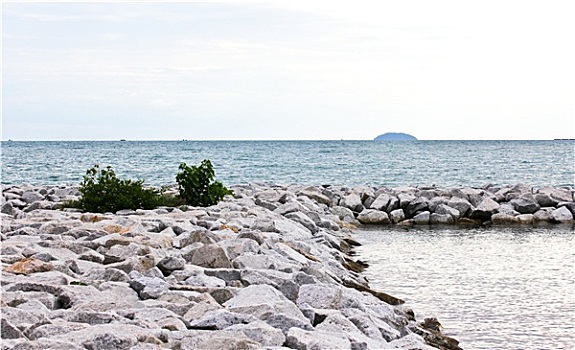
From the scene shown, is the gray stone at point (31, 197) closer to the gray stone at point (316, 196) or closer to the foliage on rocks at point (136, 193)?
the foliage on rocks at point (136, 193)

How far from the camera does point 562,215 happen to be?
15461 mm

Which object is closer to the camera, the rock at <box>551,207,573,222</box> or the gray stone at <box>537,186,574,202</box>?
the rock at <box>551,207,573,222</box>

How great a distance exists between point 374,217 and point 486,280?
6514 millimetres

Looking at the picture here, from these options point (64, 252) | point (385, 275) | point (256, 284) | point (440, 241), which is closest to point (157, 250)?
point (64, 252)

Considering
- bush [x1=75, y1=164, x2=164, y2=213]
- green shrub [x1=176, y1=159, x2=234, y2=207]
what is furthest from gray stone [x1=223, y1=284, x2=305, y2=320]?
green shrub [x1=176, y1=159, x2=234, y2=207]

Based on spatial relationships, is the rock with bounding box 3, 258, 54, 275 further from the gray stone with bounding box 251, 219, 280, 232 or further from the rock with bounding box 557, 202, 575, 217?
the rock with bounding box 557, 202, 575, 217

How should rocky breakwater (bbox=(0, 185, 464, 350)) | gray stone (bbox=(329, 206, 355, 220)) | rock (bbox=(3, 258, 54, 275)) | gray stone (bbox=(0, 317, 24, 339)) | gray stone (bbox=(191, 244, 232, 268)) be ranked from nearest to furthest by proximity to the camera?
1. gray stone (bbox=(0, 317, 24, 339))
2. rocky breakwater (bbox=(0, 185, 464, 350))
3. rock (bbox=(3, 258, 54, 275))
4. gray stone (bbox=(191, 244, 232, 268))
5. gray stone (bbox=(329, 206, 355, 220))

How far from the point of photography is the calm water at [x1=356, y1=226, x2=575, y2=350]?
22.4ft

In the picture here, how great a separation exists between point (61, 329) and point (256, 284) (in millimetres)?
1963

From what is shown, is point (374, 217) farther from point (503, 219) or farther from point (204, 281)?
point (204, 281)

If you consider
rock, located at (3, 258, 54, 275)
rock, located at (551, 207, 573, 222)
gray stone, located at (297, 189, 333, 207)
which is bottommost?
rock, located at (551, 207, 573, 222)

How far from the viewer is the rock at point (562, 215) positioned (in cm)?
1538

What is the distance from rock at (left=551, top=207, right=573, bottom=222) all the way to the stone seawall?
6.04 m

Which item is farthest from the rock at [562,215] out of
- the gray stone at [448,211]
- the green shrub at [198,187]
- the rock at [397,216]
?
the green shrub at [198,187]
